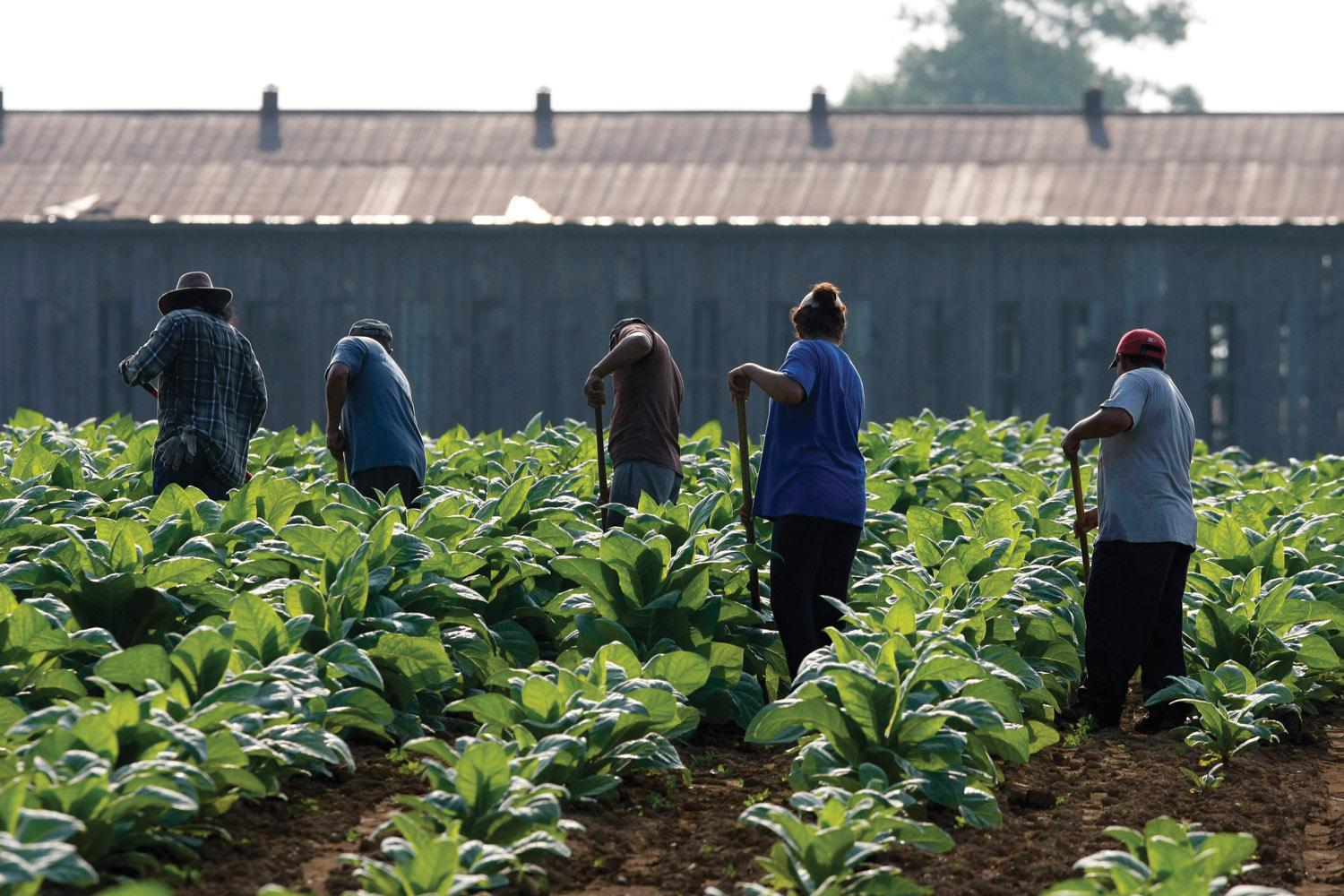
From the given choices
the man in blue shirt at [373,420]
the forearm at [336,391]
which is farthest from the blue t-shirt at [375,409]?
the forearm at [336,391]

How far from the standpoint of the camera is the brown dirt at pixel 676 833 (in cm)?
499

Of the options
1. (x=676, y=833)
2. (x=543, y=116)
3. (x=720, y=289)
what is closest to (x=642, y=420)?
(x=676, y=833)

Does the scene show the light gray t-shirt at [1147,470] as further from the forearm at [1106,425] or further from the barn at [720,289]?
the barn at [720,289]

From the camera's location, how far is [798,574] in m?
7.12

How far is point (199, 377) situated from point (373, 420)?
0.97 metres

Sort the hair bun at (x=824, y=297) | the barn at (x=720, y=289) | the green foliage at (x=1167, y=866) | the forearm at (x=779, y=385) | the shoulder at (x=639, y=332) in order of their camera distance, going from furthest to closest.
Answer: the barn at (x=720, y=289), the shoulder at (x=639, y=332), the hair bun at (x=824, y=297), the forearm at (x=779, y=385), the green foliage at (x=1167, y=866)

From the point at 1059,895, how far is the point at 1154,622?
3600mm

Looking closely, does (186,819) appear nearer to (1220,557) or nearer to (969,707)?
(969,707)

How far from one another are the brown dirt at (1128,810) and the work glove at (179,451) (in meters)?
4.78

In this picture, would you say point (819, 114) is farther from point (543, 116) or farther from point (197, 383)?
point (197, 383)

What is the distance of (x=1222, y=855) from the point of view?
455 centimetres

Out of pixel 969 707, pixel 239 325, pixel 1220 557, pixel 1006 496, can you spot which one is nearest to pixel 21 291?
pixel 239 325

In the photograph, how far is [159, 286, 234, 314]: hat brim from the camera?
9188mm

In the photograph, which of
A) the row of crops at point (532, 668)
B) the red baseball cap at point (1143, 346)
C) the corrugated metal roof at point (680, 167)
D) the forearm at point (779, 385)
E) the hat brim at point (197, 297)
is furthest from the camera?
the corrugated metal roof at point (680, 167)
